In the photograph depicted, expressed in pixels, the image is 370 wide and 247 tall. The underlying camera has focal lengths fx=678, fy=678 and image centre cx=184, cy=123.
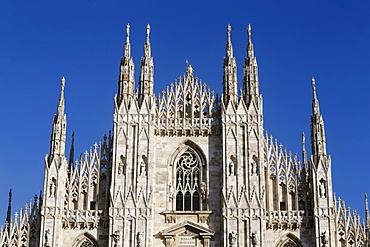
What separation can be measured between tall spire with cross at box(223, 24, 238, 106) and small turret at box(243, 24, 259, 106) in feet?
1.68

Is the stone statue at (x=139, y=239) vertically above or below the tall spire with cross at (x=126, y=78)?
below

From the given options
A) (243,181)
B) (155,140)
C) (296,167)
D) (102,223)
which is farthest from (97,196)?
(296,167)

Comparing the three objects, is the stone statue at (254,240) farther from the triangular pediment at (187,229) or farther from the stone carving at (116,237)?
the stone carving at (116,237)

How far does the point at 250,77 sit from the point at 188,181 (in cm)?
623

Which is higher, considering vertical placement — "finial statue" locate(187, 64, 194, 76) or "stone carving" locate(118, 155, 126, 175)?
"finial statue" locate(187, 64, 194, 76)

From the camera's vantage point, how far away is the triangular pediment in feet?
105

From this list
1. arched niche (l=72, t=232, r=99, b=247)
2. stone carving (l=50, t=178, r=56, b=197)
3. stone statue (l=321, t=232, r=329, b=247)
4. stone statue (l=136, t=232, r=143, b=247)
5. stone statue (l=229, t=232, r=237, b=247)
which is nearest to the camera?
stone statue (l=321, t=232, r=329, b=247)

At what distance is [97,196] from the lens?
3297 centimetres

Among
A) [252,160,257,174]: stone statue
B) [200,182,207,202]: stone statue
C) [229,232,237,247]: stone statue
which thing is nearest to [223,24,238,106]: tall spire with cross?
[252,160,257,174]: stone statue

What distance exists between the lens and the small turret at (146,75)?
34.5 m

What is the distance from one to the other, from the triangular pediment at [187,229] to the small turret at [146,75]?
6.56 metres

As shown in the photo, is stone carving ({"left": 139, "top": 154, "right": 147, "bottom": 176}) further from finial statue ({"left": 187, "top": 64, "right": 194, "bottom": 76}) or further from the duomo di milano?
finial statue ({"left": 187, "top": 64, "right": 194, "bottom": 76})

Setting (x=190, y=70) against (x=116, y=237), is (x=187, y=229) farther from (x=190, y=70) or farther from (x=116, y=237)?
(x=190, y=70)

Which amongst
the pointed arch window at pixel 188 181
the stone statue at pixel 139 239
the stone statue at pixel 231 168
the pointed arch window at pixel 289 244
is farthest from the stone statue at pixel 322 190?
the stone statue at pixel 139 239
